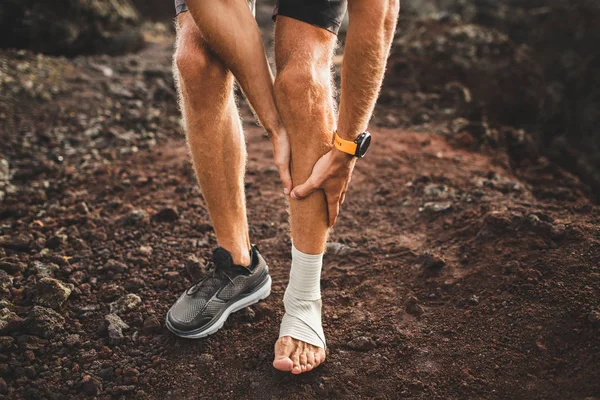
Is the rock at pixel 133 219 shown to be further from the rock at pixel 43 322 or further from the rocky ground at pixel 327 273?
the rock at pixel 43 322

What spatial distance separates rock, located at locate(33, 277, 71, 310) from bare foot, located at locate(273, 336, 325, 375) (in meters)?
1.04

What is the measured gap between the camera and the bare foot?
1.97 meters

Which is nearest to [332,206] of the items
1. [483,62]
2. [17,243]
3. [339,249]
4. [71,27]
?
[339,249]

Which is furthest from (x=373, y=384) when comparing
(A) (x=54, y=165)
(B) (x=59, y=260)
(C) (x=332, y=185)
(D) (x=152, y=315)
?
(A) (x=54, y=165)

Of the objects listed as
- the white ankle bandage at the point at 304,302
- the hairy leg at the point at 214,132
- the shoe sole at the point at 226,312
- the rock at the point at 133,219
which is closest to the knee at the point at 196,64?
the hairy leg at the point at 214,132

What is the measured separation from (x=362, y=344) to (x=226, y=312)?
0.60 m

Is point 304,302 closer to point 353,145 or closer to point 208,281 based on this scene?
point 208,281

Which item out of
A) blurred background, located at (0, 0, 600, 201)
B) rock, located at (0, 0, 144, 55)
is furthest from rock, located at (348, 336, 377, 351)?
rock, located at (0, 0, 144, 55)

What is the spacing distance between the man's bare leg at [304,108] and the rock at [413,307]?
525 millimetres

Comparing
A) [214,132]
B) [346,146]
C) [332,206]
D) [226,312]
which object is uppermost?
[346,146]

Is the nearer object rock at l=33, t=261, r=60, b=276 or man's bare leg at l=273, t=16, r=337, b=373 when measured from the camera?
man's bare leg at l=273, t=16, r=337, b=373

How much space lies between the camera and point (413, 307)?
7.75 ft

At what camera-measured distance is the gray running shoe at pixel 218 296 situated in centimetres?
221

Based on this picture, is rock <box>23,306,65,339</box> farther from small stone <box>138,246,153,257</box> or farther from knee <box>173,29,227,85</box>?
knee <box>173,29,227,85</box>
